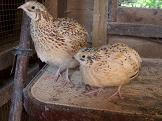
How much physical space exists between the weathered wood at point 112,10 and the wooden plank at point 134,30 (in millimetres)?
33

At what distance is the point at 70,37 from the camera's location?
161 centimetres

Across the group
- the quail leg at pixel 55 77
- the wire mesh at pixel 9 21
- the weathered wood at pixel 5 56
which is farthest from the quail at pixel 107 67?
the wire mesh at pixel 9 21

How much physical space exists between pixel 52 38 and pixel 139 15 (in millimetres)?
846

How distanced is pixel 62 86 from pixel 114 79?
239 mm

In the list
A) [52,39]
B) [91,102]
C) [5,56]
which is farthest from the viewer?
[5,56]

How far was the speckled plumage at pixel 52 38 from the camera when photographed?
61.2 inches

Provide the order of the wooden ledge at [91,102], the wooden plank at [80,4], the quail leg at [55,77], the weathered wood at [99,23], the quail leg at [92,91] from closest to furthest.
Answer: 1. the wooden ledge at [91,102]
2. the quail leg at [92,91]
3. the quail leg at [55,77]
4. the weathered wood at [99,23]
5. the wooden plank at [80,4]

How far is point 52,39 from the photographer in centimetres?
155

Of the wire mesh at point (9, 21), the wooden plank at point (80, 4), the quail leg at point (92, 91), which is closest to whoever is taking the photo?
the quail leg at point (92, 91)

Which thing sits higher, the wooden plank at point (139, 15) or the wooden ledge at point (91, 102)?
the wooden plank at point (139, 15)

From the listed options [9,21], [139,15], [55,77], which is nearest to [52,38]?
[55,77]

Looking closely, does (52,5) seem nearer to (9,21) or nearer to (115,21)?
(9,21)

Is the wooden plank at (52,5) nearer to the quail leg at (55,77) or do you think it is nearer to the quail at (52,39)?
the quail at (52,39)

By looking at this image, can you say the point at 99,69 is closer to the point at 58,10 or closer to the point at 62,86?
the point at 62,86
